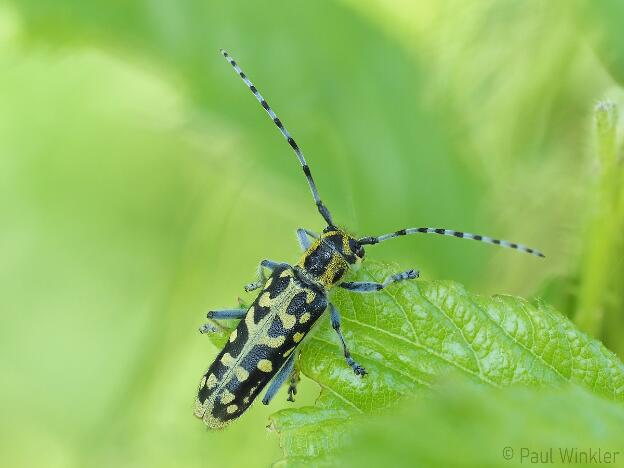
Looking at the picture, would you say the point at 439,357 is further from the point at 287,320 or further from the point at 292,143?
the point at 292,143

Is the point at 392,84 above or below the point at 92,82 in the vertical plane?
below

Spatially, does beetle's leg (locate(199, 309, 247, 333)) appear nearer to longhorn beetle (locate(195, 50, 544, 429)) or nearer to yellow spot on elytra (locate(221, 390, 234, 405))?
longhorn beetle (locate(195, 50, 544, 429))

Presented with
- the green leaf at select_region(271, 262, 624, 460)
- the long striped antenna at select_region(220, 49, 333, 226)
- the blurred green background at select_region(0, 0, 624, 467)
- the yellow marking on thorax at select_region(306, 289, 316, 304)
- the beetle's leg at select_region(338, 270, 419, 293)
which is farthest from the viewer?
the blurred green background at select_region(0, 0, 624, 467)

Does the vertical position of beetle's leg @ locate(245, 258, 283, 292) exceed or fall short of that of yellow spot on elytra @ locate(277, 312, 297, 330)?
it exceeds it

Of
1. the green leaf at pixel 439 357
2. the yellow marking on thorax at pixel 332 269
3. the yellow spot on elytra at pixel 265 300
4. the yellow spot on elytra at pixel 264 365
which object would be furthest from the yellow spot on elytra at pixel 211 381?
the green leaf at pixel 439 357

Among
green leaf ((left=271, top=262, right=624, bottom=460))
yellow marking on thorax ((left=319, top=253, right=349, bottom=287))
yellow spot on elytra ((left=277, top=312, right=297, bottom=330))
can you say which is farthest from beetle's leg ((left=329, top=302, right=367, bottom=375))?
yellow marking on thorax ((left=319, top=253, right=349, bottom=287))

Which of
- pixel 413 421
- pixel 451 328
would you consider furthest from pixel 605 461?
pixel 451 328

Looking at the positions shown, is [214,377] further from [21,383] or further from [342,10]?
[21,383]
